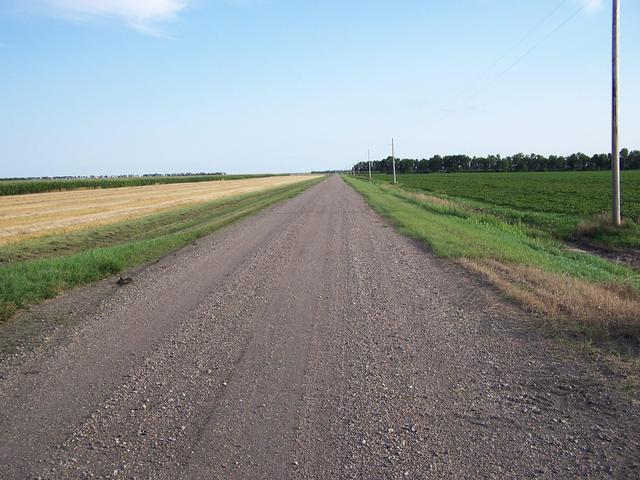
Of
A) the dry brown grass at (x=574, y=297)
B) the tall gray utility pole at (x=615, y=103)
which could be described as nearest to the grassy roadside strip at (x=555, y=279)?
the dry brown grass at (x=574, y=297)

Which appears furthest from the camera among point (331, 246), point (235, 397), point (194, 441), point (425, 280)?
point (331, 246)

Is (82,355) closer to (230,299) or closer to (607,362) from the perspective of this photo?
(230,299)

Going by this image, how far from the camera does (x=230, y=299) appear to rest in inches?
347

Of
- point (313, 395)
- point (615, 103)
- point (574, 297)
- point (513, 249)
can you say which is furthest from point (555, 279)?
point (615, 103)

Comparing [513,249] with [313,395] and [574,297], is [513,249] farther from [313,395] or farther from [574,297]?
[313,395]

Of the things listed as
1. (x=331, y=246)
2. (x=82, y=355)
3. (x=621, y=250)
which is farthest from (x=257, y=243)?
(x=621, y=250)

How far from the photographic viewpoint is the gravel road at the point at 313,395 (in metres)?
3.75

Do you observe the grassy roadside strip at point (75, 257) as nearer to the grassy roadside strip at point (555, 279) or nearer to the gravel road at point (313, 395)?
the gravel road at point (313, 395)

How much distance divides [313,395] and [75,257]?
10.4 meters

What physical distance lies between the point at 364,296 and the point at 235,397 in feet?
14.3

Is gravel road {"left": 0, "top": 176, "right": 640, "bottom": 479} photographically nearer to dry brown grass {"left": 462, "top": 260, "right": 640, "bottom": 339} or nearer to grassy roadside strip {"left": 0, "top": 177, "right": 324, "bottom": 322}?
dry brown grass {"left": 462, "top": 260, "right": 640, "bottom": 339}

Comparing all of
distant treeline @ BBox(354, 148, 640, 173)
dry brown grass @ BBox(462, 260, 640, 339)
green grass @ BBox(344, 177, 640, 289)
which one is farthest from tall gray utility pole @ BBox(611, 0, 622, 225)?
distant treeline @ BBox(354, 148, 640, 173)

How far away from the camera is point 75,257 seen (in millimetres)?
13250

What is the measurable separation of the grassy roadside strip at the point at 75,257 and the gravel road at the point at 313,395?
90 cm
